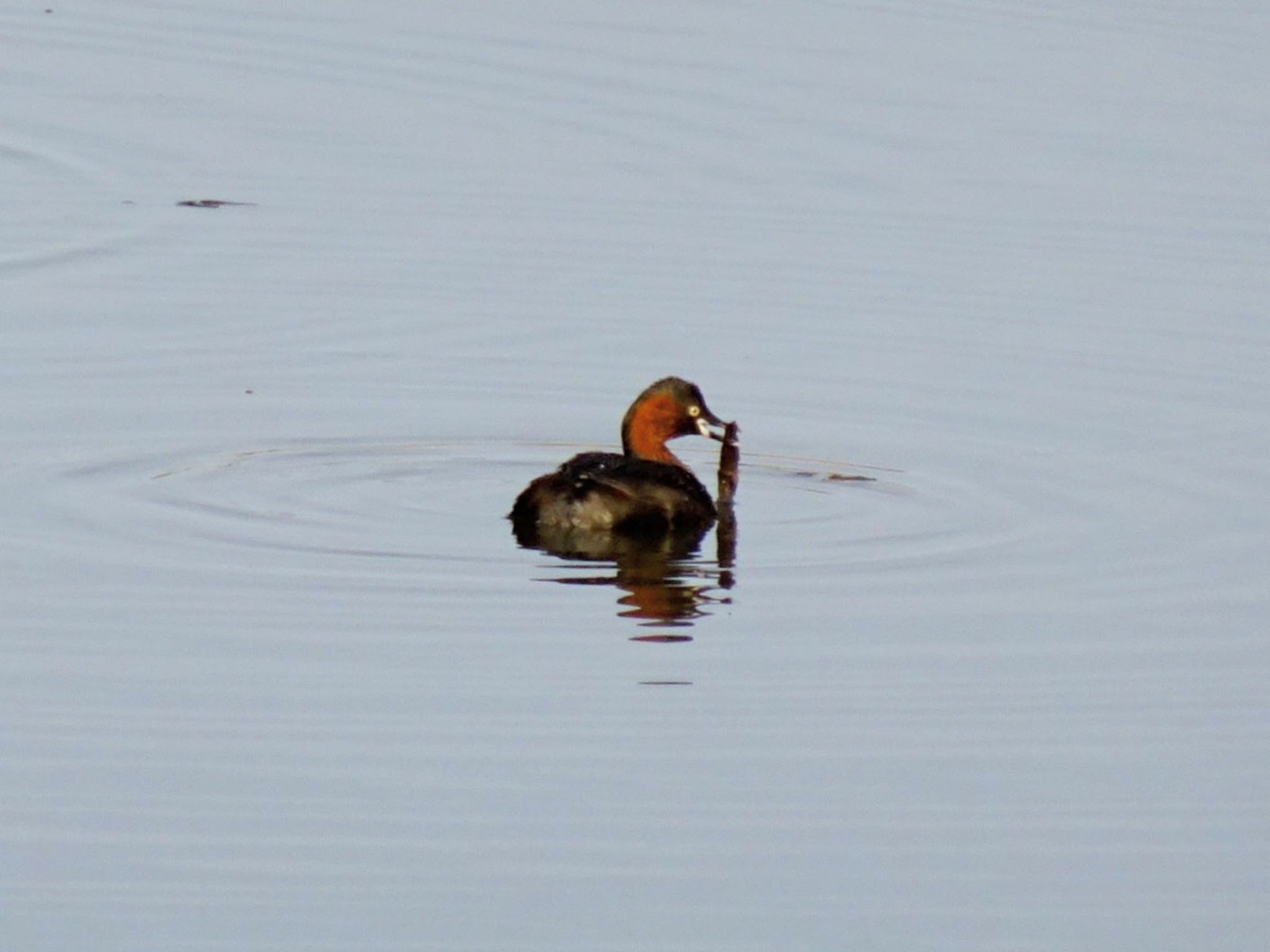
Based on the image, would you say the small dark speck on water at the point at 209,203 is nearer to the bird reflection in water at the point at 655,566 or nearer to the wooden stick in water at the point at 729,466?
the wooden stick in water at the point at 729,466

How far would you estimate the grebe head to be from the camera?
12172 millimetres

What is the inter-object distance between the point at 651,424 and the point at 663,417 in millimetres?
57

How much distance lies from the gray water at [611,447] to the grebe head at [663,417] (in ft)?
1.09

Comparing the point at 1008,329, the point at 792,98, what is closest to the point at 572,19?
the point at 792,98

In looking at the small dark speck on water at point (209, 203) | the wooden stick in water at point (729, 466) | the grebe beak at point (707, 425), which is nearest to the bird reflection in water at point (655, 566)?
the wooden stick in water at point (729, 466)

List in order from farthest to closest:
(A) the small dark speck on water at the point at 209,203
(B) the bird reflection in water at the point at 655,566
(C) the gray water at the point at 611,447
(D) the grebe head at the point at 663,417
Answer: (A) the small dark speck on water at the point at 209,203 → (D) the grebe head at the point at 663,417 → (B) the bird reflection in water at the point at 655,566 → (C) the gray water at the point at 611,447

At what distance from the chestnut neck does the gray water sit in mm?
392

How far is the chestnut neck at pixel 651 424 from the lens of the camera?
12.2 meters

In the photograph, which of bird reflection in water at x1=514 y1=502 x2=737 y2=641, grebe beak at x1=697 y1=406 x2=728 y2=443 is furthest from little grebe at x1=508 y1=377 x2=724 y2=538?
grebe beak at x1=697 y1=406 x2=728 y2=443

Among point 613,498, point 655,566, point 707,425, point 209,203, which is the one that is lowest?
point 655,566

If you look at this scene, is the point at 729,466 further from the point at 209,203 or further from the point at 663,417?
the point at 209,203

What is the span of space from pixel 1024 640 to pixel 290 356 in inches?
201

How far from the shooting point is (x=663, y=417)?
482 inches

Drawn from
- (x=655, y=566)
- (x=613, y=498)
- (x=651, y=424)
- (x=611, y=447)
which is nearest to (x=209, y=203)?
(x=611, y=447)
